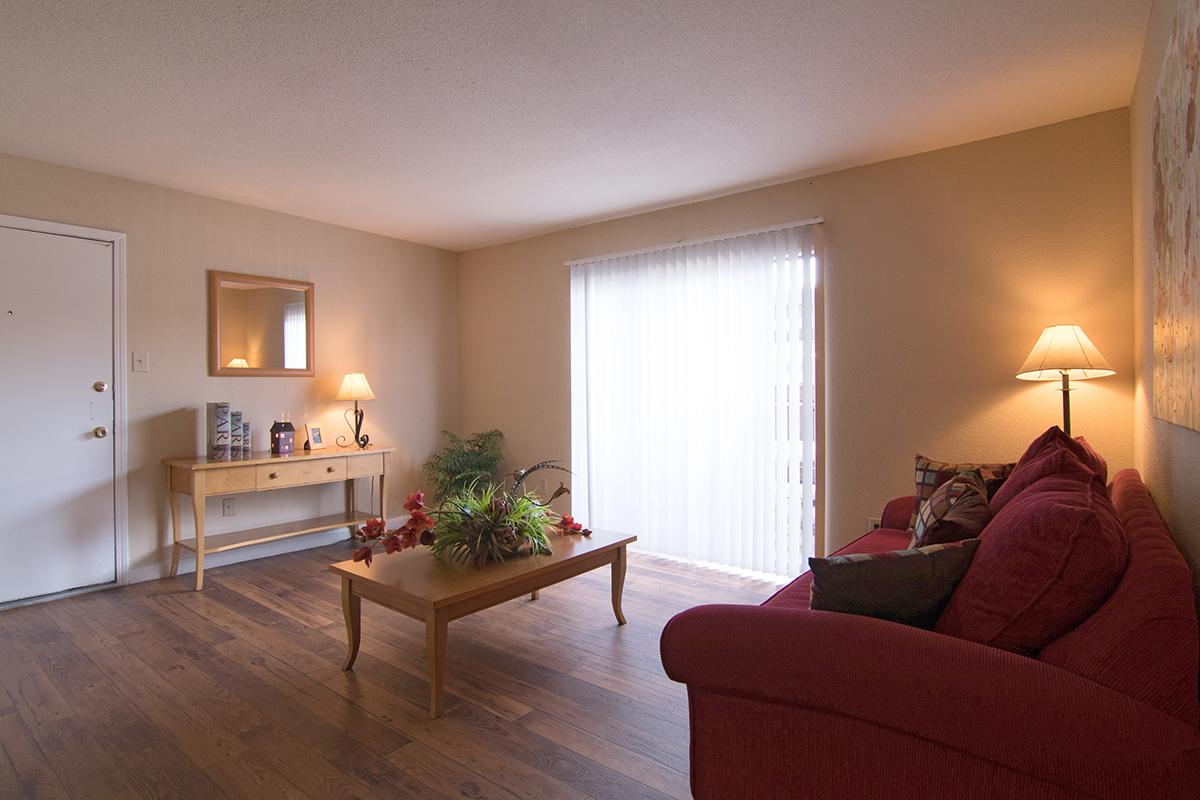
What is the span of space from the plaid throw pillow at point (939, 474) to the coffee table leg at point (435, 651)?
195 centimetres

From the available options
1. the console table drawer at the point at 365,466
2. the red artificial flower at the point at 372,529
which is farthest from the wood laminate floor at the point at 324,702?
the console table drawer at the point at 365,466

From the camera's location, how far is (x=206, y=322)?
4.18m

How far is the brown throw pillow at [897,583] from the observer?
1.37 m

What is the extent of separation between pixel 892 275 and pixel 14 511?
4973 millimetres

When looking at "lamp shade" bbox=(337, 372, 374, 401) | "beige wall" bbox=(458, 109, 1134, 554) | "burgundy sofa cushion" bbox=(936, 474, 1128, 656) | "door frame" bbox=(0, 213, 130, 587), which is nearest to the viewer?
"burgundy sofa cushion" bbox=(936, 474, 1128, 656)

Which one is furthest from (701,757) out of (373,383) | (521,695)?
(373,383)

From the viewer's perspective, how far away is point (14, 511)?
342cm

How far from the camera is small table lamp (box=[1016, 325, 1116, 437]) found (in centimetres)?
264

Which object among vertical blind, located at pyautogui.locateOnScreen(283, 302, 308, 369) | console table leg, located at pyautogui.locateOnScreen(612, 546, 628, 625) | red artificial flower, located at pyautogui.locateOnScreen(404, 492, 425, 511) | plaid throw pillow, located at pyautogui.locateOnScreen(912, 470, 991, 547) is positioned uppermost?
vertical blind, located at pyautogui.locateOnScreen(283, 302, 308, 369)

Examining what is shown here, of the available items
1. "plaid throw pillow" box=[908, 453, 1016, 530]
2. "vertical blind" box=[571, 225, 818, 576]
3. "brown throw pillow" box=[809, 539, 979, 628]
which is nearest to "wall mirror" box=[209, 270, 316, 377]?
"vertical blind" box=[571, 225, 818, 576]

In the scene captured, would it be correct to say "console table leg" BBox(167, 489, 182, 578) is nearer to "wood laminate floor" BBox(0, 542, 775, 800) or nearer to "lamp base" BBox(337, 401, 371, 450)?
"wood laminate floor" BBox(0, 542, 775, 800)

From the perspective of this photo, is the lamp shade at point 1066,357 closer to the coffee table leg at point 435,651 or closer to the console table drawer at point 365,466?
the coffee table leg at point 435,651

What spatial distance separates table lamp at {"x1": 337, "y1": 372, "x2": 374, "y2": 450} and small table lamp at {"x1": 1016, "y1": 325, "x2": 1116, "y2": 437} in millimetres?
4100

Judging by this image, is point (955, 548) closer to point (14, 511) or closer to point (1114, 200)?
point (1114, 200)
